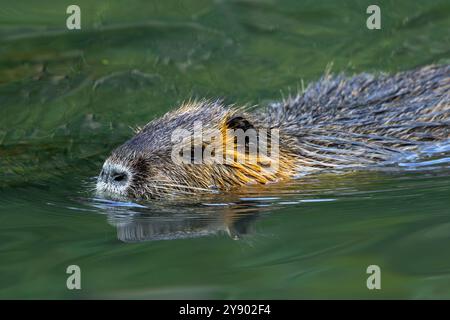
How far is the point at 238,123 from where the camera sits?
564 centimetres

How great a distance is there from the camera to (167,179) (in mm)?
5418

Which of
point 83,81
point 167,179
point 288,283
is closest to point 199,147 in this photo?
point 167,179

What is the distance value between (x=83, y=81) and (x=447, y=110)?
326cm

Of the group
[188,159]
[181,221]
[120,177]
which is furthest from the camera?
[188,159]

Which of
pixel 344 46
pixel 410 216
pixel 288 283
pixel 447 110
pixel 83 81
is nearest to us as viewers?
pixel 288 283

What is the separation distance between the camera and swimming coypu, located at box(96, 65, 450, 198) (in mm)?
5375

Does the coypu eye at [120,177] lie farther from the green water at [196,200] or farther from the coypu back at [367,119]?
the coypu back at [367,119]

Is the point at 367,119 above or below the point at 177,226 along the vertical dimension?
above

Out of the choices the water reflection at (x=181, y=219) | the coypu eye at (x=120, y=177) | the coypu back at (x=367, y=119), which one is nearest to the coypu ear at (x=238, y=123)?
the coypu back at (x=367, y=119)

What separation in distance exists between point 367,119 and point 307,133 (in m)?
0.43

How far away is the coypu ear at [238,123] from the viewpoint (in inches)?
222

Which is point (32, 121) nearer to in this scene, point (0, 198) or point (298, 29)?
point (0, 198)

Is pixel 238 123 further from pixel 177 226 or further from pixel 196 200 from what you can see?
pixel 177 226

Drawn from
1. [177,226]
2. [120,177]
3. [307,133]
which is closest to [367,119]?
[307,133]
